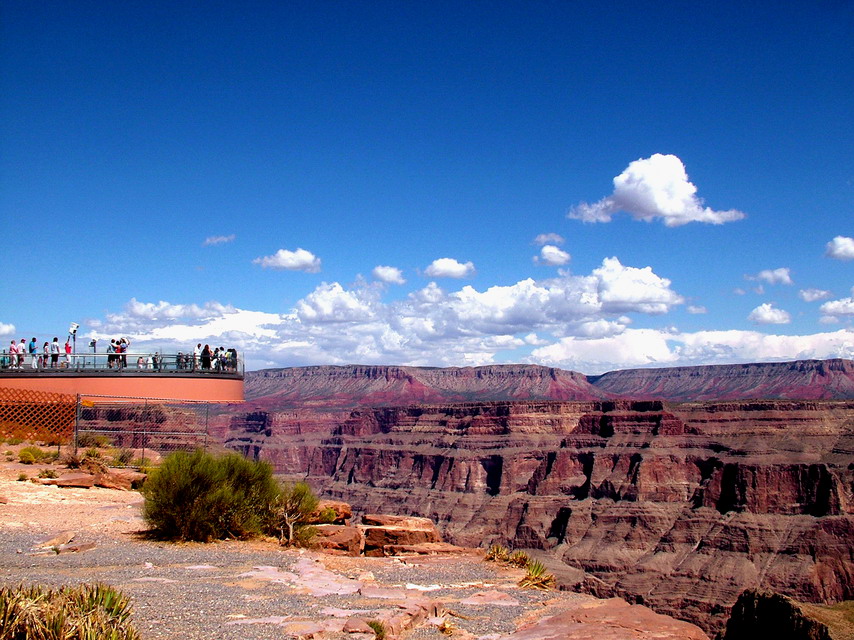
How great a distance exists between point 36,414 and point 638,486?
87437 mm

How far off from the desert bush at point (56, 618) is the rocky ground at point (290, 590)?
1277mm

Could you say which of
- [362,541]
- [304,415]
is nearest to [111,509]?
[362,541]

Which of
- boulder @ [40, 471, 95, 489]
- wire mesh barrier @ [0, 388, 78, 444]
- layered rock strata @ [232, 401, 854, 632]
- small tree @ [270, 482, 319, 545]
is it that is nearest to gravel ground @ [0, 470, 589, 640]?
small tree @ [270, 482, 319, 545]

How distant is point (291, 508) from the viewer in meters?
17.7

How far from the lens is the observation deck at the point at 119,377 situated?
27.5m

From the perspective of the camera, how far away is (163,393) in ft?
91.6

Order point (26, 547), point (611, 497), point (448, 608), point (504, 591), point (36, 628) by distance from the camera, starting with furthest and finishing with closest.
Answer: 1. point (611, 497)
2. point (26, 547)
3. point (504, 591)
4. point (448, 608)
5. point (36, 628)

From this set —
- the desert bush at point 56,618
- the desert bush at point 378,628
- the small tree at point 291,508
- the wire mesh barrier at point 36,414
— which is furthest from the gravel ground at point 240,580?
the wire mesh barrier at point 36,414

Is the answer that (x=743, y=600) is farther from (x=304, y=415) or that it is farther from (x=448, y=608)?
(x=304, y=415)

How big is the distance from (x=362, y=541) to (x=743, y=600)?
25.1ft

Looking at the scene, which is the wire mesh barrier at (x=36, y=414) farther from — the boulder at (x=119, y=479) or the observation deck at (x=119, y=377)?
the boulder at (x=119, y=479)

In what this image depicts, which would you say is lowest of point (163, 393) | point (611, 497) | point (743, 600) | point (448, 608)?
point (611, 497)

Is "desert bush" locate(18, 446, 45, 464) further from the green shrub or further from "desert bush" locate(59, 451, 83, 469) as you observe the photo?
the green shrub

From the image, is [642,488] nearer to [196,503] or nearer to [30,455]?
[30,455]
